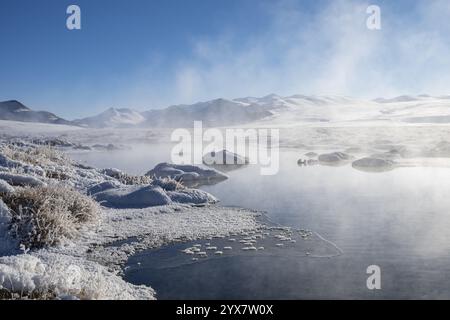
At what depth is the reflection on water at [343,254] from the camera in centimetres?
602

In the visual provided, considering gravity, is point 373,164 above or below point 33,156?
below

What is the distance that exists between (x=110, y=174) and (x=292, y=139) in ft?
110

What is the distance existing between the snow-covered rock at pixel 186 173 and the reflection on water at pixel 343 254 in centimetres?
241

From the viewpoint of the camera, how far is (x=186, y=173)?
1761cm

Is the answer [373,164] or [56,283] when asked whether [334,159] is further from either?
[56,283]

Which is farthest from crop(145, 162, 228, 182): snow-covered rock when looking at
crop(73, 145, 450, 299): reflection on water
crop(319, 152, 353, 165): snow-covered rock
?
crop(319, 152, 353, 165): snow-covered rock

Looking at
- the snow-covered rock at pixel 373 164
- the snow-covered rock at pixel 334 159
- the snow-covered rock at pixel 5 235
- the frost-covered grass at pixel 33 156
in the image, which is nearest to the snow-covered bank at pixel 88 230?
the snow-covered rock at pixel 5 235

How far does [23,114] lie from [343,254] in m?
130

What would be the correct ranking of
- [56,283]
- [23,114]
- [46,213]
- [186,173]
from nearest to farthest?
[56,283] → [46,213] → [186,173] → [23,114]

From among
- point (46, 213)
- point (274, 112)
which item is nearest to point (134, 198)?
point (46, 213)

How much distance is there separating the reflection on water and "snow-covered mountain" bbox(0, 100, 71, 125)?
114182mm
